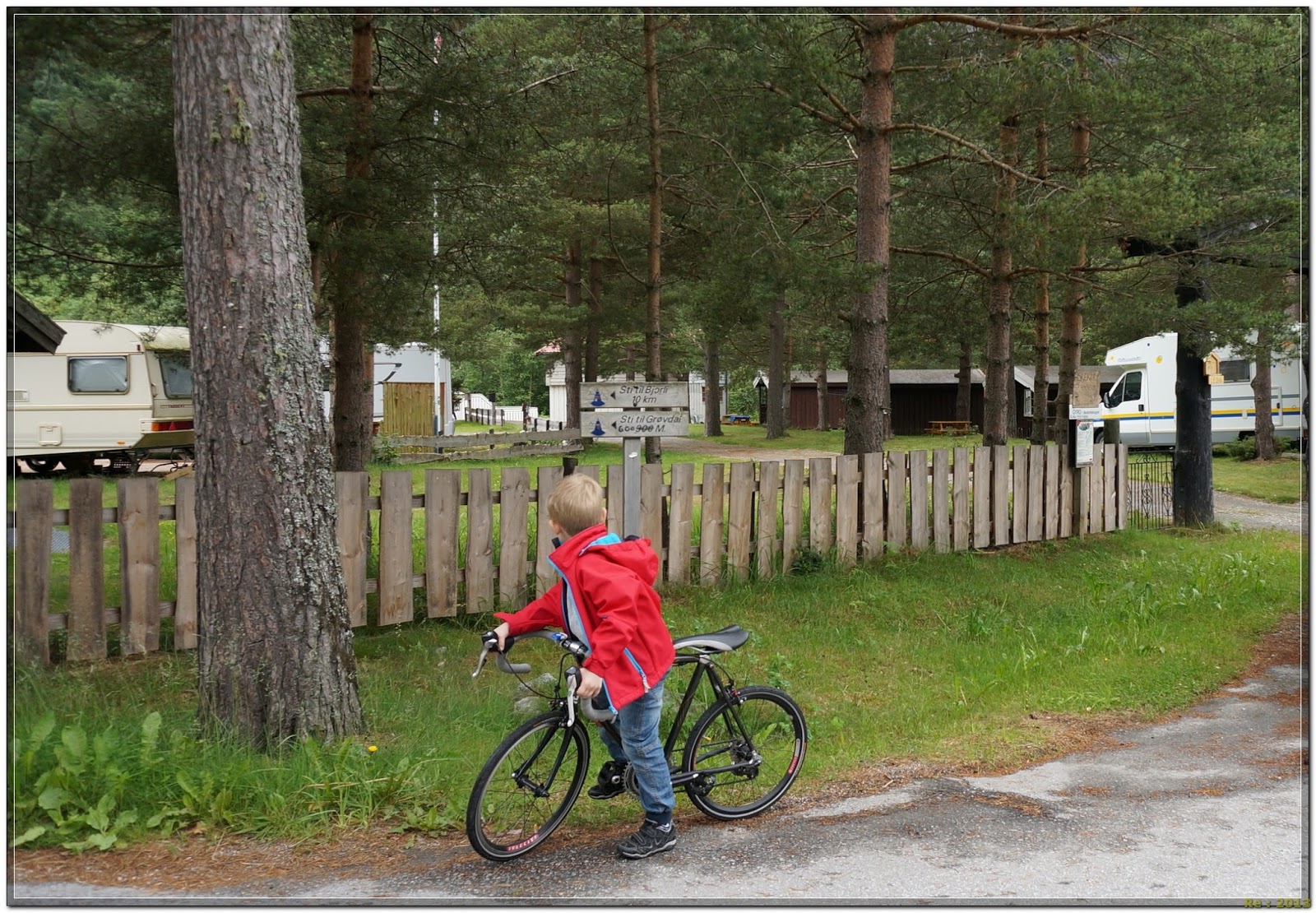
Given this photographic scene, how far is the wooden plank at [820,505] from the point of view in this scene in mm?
10609

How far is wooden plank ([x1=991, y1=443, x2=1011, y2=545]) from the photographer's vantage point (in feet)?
41.0

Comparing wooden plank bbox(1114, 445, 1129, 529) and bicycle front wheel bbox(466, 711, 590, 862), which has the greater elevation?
wooden plank bbox(1114, 445, 1129, 529)

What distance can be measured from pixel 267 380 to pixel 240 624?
1.19m

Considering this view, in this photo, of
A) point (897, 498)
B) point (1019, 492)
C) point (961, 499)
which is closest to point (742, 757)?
point (897, 498)

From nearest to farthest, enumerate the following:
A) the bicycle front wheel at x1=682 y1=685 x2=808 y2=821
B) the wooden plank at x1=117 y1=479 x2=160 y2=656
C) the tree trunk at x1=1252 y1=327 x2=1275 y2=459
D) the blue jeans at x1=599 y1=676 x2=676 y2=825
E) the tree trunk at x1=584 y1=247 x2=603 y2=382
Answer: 1. the blue jeans at x1=599 y1=676 x2=676 y2=825
2. the bicycle front wheel at x1=682 y1=685 x2=808 y2=821
3. the wooden plank at x1=117 y1=479 x2=160 y2=656
4. the tree trunk at x1=1252 y1=327 x2=1275 y2=459
5. the tree trunk at x1=584 y1=247 x2=603 y2=382

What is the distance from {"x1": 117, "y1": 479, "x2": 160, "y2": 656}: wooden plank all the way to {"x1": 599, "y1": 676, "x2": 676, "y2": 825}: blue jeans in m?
3.86

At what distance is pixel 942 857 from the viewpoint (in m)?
4.43

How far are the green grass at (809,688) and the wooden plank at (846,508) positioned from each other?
0.31 meters

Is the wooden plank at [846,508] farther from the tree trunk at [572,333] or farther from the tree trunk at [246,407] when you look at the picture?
the tree trunk at [572,333]

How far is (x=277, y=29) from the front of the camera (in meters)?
5.45

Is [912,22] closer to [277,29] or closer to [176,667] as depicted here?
[277,29]

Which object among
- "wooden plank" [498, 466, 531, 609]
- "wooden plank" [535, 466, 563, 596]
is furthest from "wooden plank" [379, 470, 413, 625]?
"wooden plank" [535, 466, 563, 596]

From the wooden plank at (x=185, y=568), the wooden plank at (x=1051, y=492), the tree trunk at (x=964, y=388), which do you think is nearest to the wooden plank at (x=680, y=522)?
the wooden plank at (x=185, y=568)

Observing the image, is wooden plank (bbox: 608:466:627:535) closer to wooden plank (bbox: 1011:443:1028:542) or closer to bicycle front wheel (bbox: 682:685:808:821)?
bicycle front wheel (bbox: 682:685:808:821)
